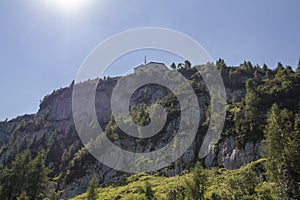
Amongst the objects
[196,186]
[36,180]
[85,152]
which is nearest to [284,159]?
[196,186]

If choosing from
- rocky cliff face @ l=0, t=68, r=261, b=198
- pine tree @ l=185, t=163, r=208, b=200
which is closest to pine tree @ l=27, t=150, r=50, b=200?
pine tree @ l=185, t=163, r=208, b=200

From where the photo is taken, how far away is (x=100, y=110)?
18312cm

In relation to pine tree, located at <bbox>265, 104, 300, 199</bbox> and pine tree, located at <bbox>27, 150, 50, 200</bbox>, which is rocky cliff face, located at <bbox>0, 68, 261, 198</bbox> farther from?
pine tree, located at <bbox>27, 150, 50, 200</bbox>

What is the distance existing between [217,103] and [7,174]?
8043cm

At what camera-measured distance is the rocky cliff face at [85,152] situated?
82688mm

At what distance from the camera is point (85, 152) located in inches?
4857

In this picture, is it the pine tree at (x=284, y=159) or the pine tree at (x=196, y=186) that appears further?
the pine tree at (x=196, y=186)

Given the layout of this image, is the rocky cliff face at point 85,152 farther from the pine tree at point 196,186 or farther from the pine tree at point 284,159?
the pine tree at point 284,159

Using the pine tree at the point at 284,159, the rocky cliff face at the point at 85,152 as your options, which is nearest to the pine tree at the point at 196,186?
the pine tree at the point at 284,159

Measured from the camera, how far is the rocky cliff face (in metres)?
82.7

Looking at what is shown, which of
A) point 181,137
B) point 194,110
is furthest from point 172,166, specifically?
point 194,110

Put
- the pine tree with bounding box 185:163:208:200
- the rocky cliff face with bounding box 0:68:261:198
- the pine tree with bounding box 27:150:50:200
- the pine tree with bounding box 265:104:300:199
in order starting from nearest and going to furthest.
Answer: the pine tree with bounding box 265:104:300:199 < the pine tree with bounding box 185:163:208:200 < the pine tree with bounding box 27:150:50:200 < the rocky cliff face with bounding box 0:68:261:198

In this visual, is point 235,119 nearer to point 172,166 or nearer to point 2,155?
point 172,166

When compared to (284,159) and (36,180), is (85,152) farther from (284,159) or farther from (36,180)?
(284,159)
